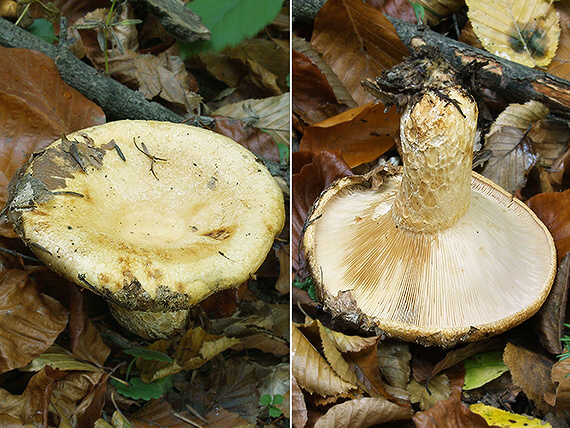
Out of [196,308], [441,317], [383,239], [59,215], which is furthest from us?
[196,308]

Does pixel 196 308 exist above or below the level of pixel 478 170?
below

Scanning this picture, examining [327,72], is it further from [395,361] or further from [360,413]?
[360,413]

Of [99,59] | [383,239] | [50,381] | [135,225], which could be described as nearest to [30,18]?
[99,59]

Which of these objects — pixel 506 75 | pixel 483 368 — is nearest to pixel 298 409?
pixel 483 368

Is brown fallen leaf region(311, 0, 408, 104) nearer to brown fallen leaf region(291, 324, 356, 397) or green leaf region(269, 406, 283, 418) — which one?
brown fallen leaf region(291, 324, 356, 397)

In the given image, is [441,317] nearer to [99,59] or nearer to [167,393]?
[167,393]

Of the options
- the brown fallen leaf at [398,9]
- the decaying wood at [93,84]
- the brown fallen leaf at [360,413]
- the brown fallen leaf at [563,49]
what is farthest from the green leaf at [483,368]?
the brown fallen leaf at [398,9]

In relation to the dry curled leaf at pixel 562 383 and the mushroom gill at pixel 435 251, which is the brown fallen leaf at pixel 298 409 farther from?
the dry curled leaf at pixel 562 383
